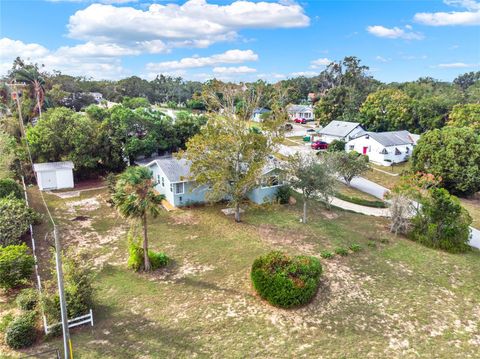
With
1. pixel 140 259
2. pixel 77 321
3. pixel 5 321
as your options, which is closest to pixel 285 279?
pixel 140 259

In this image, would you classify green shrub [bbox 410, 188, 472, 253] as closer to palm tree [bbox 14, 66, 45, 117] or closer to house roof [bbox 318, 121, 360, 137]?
house roof [bbox 318, 121, 360, 137]

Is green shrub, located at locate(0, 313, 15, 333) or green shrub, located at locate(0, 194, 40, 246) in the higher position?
green shrub, located at locate(0, 194, 40, 246)

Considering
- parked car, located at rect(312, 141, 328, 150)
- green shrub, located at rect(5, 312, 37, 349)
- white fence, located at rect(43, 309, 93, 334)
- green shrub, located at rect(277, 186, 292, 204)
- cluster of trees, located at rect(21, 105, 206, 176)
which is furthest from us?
parked car, located at rect(312, 141, 328, 150)

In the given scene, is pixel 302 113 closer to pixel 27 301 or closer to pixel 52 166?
pixel 52 166

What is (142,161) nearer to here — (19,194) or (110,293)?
(19,194)

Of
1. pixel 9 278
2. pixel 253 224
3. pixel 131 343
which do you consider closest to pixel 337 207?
pixel 253 224

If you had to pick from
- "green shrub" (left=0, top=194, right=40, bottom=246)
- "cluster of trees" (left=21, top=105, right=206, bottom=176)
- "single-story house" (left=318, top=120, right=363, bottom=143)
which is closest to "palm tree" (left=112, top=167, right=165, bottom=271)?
"green shrub" (left=0, top=194, right=40, bottom=246)

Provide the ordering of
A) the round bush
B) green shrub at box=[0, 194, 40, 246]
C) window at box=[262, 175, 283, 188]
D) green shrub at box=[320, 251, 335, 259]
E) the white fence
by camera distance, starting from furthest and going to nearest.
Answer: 1. window at box=[262, 175, 283, 188]
2. green shrub at box=[320, 251, 335, 259]
3. green shrub at box=[0, 194, 40, 246]
4. the round bush
5. the white fence

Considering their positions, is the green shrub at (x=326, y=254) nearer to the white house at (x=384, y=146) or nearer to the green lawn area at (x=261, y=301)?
the green lawn area at (x=261, y=301)
